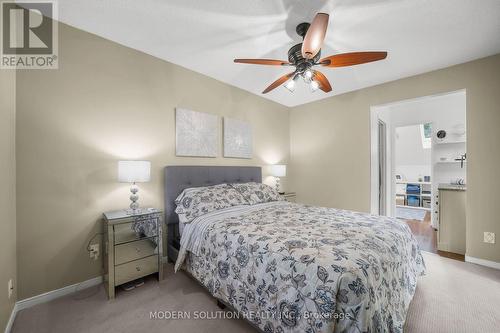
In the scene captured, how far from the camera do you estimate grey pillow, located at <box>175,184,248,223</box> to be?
2.22m

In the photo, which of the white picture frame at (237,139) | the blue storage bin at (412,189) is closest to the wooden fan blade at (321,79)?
the white picture frame at (237,139)

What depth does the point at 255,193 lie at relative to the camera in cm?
282

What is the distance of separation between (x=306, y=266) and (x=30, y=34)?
2929mm

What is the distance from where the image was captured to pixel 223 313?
167cm

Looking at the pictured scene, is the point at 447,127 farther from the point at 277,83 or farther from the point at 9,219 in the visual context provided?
the point at 9,219

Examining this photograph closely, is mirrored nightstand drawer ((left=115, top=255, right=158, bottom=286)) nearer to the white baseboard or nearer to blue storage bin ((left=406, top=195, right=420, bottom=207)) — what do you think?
the white baseboard

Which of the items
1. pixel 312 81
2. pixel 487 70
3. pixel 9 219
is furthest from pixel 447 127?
pixel 9 219

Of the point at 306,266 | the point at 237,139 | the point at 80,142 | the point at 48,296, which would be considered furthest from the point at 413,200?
the point at 48,296

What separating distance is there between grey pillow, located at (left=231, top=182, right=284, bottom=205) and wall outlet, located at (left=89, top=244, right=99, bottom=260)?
5.27 feet

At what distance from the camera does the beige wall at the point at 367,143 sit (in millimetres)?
2455

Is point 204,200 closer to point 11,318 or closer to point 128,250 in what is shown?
point 128,250

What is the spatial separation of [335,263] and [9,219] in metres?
2.28

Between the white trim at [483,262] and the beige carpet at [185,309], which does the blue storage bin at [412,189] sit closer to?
the white trim at [483,262]

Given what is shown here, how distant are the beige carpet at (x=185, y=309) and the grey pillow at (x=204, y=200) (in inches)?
28.3
